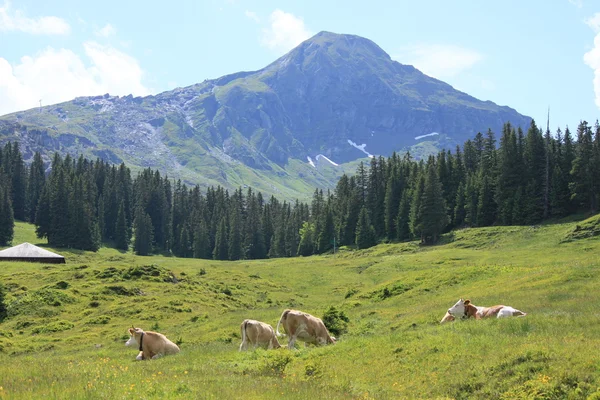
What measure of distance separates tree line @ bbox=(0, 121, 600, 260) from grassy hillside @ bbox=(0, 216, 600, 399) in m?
19.6

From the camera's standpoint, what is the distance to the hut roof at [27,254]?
77.9m

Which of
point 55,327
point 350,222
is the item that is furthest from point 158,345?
point 350,222

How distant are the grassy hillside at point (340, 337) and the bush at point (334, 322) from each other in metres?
0.62

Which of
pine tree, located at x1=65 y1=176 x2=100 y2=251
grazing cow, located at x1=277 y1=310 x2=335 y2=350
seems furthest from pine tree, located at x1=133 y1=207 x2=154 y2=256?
grazing cow, located at x1=277 y1=310 x2=335 y2=350

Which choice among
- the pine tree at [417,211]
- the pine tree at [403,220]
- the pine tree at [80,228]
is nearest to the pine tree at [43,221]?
the pine tree at [80,228]

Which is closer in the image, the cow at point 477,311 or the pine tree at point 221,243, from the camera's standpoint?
the cow at point 477,311

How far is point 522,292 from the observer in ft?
95.1

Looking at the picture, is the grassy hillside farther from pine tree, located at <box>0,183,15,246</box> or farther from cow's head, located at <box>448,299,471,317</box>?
pine tree, located at <box>0,183,15,246</box>

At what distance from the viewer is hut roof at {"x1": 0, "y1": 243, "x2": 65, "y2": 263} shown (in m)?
77.9

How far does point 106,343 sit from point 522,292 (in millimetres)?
25091

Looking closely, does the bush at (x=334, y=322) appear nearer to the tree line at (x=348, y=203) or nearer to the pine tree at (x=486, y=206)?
the tree line at (x=348, y=203)

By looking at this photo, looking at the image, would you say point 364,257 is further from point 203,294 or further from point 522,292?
point 522,292

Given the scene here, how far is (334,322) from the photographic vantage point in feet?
93.1

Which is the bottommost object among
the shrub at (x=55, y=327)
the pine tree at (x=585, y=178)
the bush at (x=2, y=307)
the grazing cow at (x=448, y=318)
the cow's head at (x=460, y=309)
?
the shrub at (x=55, y=327)
